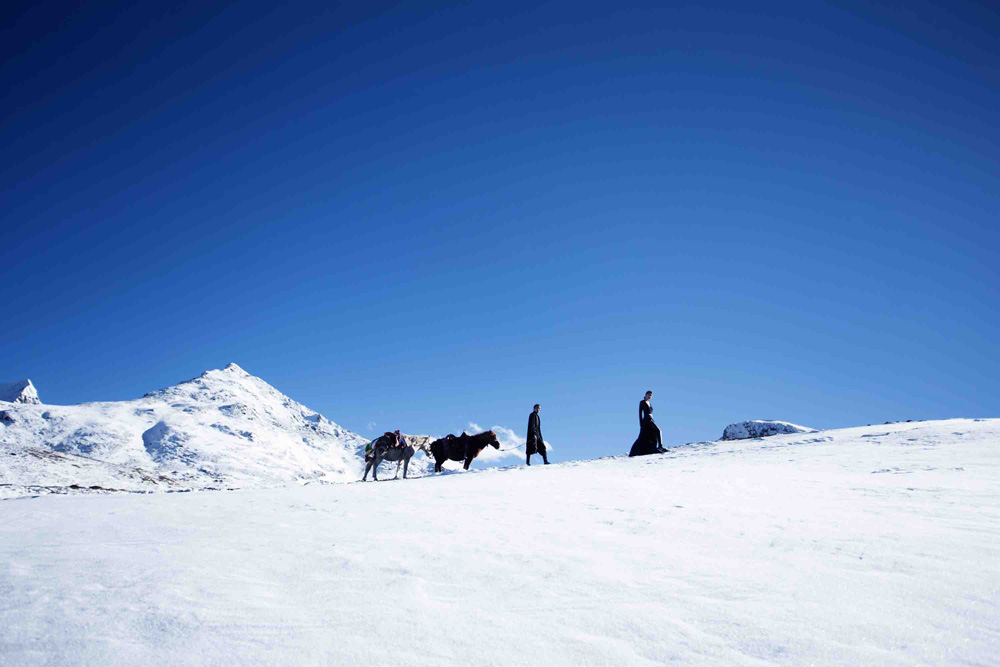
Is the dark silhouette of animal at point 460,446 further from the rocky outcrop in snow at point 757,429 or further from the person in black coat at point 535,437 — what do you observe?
the rocky outcrop in snow at point 757,429

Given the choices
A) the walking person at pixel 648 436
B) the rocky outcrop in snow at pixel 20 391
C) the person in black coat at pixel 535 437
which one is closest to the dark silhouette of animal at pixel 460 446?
the person in black coat at pixel 535 437

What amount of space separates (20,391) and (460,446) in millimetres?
87079

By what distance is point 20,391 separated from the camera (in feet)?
258

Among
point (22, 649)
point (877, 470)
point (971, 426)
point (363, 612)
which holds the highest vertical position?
point (971, 426)

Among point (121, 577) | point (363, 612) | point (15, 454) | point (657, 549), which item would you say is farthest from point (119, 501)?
point (15, 454)

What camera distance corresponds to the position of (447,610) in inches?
159

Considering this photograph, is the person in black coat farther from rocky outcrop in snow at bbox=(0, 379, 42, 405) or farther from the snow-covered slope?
rocky outcrop in snow at bbox=(0, 379, 42, 405)

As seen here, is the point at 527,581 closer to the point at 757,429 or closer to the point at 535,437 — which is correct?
the point at 535,437

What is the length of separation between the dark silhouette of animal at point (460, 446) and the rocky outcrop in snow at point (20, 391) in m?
→ 84.0

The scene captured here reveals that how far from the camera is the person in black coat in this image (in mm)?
20337

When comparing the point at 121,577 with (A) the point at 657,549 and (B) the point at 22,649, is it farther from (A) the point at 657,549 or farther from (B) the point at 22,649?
(A) the point at 657,549

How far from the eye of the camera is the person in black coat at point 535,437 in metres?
20.3

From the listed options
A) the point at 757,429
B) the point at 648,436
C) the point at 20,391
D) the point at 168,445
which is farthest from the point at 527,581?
the point at 20,391

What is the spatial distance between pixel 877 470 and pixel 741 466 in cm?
284
